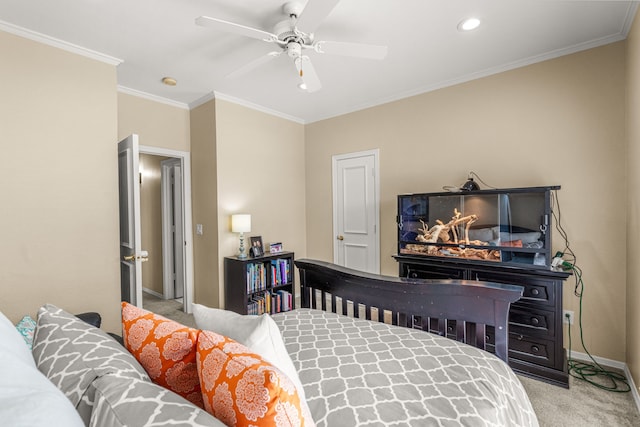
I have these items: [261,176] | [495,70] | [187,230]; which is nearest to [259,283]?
[187,230]

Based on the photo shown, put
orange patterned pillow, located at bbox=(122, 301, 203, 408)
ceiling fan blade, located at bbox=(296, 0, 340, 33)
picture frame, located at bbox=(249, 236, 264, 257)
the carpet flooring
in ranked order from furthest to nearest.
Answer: picture frame, located at bbox=(249, 236, 264, 257) → the carpet flooring → ceiling fan blade, located at bbox=(296, 0, 340, 33) → orange patterned pillow, located at bbox=(122, 301, 203, 408)

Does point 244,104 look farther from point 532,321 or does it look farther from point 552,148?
point 532,321

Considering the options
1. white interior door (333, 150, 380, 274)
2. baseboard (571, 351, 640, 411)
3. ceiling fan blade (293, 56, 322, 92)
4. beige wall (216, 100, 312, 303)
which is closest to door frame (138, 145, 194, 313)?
beige wall (216, 100, 312, 303)

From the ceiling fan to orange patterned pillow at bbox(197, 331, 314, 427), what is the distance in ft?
5.65

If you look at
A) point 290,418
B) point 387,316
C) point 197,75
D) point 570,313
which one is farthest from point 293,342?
point 197,75

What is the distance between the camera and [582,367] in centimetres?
254

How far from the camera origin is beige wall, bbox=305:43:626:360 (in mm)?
2506

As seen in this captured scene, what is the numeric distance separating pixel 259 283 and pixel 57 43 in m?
2.95

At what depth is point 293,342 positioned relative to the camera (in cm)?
141

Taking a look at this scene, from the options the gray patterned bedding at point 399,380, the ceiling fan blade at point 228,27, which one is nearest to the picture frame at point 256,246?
the gray patterned bedding at point 399,380

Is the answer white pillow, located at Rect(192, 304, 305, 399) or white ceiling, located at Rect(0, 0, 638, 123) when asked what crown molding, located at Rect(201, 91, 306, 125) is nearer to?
white ceiling, located at Rect(0, 0, 638, 123)

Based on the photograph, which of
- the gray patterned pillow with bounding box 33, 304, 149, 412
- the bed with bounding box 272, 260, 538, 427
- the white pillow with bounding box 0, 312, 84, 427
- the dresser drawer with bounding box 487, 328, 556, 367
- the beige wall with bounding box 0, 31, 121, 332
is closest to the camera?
the white pillow with bounding box 0, 312, 84, 427

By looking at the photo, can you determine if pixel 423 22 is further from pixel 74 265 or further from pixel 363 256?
pixel 74 265

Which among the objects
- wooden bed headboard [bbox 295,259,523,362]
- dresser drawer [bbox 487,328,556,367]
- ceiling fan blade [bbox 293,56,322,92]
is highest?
ceiling fan blade [bbox 293,56,322,92]
